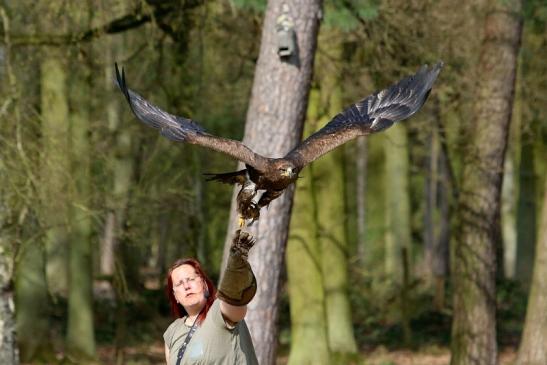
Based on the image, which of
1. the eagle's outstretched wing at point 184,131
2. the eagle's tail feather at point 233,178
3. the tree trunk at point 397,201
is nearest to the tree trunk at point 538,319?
the eagle's outstretched wing at point 184,131

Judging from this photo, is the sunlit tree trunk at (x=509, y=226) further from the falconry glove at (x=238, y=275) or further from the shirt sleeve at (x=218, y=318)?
the falconry glove at (x=238, y=275)

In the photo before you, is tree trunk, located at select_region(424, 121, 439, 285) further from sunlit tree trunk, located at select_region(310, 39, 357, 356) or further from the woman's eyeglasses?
the woman's eyeglasses

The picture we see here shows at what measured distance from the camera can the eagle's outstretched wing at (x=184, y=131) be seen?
19.3 feet

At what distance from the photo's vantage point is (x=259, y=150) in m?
9.20

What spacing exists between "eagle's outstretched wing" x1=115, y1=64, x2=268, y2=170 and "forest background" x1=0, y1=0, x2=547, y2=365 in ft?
8.75

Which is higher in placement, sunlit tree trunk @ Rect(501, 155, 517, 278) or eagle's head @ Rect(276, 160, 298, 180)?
sunlit tree trunk @ Rect(501, 155, 517, 278)

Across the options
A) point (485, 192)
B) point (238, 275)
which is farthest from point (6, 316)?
point (485, 192)

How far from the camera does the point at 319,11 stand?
9.53 m

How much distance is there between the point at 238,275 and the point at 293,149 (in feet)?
5.07

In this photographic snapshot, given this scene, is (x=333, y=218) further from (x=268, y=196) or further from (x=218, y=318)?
(x=218, y=318)

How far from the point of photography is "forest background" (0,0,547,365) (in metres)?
10.0

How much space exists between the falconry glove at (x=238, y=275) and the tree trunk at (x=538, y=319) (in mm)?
8994

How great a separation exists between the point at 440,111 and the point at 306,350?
397cm

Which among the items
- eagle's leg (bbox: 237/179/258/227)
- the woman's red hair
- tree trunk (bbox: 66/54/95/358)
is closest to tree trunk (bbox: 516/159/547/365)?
tree trunk (bbox: 66/54/95/358)
